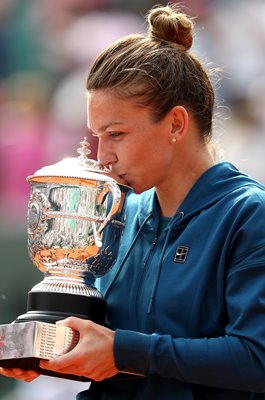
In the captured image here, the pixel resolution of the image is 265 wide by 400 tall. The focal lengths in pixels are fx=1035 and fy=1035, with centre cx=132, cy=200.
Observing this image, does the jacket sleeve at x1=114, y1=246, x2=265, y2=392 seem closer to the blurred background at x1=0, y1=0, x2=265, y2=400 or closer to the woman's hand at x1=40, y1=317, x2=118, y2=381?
the woman's hand at x1=40, y1=317, x2=118, y2=381

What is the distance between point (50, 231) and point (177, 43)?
16.5 inches

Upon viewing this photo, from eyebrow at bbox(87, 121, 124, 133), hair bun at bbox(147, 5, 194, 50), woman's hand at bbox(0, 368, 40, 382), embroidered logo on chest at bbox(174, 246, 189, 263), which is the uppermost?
hair bun at bbox(147, 5, 194, 50)

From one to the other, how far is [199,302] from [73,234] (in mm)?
275

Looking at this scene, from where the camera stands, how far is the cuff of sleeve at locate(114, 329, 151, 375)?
168cm

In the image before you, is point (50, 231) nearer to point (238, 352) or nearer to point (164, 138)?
point (164, 138)

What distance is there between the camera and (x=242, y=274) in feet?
5.56

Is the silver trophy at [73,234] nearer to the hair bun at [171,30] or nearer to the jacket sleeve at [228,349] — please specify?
the jacket sleeve at [228,349]

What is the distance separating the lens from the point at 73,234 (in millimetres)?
1844

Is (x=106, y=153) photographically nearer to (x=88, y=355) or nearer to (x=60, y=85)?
(x=88, y=355)

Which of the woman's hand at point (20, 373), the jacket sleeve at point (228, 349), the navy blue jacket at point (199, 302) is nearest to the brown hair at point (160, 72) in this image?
the navy blue jacket at point (199, 302)

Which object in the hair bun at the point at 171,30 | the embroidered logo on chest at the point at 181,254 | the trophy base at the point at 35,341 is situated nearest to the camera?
the trophy base at the point at 35,341

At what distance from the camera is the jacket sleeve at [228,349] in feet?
5.46

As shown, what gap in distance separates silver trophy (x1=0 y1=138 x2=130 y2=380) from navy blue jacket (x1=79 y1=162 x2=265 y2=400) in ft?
0.20

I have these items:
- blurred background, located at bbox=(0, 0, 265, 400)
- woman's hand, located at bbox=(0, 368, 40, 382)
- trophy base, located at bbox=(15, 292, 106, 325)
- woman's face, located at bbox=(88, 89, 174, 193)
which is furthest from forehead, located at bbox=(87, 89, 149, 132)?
blurred background, located at bbox=(0, 0, 265, 400)
